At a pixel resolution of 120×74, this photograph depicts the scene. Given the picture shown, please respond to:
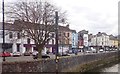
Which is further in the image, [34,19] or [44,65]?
[34,19]

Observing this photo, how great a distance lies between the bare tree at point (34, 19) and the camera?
108 feet

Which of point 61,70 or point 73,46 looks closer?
point 61,70

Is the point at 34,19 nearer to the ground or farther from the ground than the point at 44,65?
farther from the ground

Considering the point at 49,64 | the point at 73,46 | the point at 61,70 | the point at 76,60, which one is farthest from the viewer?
the point at 73,46

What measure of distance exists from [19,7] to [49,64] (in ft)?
26.7

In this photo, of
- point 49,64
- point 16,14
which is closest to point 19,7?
point 16,14

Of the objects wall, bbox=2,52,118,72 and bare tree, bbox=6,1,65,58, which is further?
bare tree, bbox=6,1,65,58

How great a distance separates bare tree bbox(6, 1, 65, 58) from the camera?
32869mm

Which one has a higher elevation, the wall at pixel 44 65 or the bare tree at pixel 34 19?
the bare tree at pixel 34 19

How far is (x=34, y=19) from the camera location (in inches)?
1299

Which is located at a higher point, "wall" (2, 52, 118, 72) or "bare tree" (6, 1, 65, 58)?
"bare tree" (6, 1, 65, 58)

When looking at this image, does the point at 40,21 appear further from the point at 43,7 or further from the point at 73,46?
the point at 73,46

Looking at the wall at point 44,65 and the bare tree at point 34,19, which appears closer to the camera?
the wall at point 44,65

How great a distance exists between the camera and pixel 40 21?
33594 millimetres
